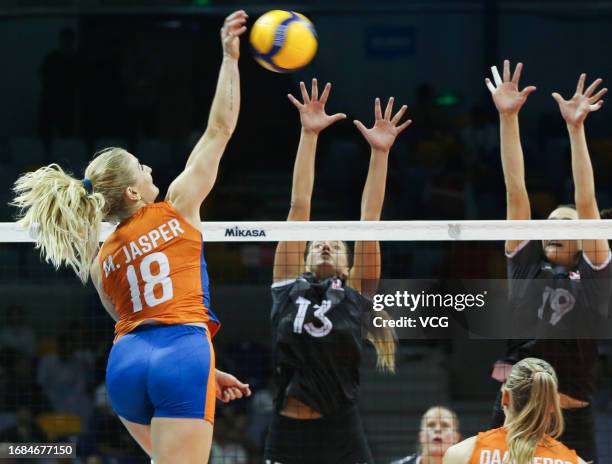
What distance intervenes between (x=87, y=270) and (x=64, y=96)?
8993 millimetres

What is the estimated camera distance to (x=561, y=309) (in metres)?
6.16

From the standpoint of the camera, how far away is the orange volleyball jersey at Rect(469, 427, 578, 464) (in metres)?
4.91

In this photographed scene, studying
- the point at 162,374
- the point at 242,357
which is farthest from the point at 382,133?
the point at 242,357

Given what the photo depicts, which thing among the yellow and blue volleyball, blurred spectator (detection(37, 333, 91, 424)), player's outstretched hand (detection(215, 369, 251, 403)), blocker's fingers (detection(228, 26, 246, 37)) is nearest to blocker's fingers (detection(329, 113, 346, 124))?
the yellow and blue volleyball

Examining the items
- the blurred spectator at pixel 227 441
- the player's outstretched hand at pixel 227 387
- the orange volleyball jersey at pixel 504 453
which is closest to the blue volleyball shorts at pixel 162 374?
the player's outstretched hand at pixel 227 387

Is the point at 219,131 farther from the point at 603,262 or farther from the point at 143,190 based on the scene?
the point at 603,262

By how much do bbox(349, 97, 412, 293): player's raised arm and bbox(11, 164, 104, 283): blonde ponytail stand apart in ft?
6.83

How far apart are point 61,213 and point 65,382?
6777 mm

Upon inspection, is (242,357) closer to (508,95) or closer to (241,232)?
(241,232)

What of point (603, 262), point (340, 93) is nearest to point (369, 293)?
point (603, 262)

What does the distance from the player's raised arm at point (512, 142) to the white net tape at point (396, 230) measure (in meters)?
0.19

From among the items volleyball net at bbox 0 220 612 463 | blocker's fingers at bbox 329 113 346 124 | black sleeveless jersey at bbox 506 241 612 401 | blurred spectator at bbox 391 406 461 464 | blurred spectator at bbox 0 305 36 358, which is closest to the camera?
blocker's fingers at bbox 329 113 346 124

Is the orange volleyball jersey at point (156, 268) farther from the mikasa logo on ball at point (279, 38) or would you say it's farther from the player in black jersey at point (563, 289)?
the player in black jersey at point (563, 289)

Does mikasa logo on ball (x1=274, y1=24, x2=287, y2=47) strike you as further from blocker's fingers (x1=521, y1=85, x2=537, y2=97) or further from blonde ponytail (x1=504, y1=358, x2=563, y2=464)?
blonde ponytail (x1=504, y1=358, x2=563, y2=464)
